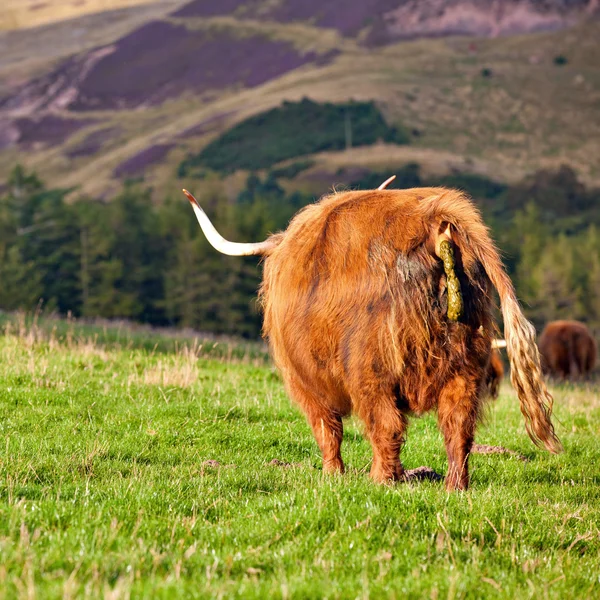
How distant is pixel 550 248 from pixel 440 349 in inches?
2617

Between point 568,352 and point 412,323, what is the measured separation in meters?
21.6

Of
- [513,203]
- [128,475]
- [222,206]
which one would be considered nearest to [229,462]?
[128,475]

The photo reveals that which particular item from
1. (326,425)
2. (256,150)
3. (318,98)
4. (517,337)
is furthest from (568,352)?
(318,98)

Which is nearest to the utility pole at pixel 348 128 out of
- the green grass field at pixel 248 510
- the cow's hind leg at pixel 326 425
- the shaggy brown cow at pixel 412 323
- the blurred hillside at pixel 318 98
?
the blurred hillside at pixel 318 98

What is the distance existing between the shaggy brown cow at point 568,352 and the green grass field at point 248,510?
17.4m

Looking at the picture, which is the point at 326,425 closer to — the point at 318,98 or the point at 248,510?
the point at 248,510

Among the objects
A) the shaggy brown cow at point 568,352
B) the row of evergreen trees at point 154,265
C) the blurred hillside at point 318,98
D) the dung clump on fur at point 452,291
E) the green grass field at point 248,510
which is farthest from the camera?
the blurred hillside at point 318,98

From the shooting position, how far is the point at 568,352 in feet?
85.4

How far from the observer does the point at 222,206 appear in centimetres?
6456

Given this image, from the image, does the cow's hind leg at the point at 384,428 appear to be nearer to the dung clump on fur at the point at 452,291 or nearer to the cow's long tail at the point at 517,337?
the dung clump on fur at the point at 452,291

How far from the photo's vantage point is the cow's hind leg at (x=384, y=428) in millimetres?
5855

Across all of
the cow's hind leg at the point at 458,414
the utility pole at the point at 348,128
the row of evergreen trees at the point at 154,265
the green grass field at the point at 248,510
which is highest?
the utility pole at the point at 348,128

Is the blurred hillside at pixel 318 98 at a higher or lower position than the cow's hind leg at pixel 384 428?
higher

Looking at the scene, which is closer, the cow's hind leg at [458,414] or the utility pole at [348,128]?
the cow's hind leg at [458,414]
